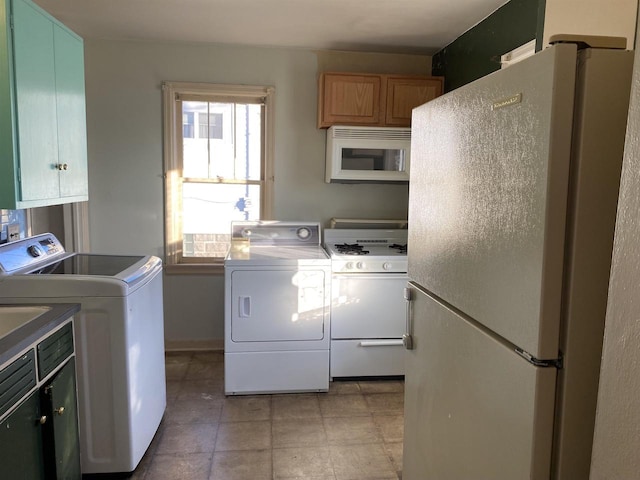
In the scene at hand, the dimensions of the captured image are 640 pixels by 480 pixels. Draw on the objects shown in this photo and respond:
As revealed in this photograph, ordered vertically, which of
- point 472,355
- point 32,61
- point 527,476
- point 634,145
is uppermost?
point 32,61

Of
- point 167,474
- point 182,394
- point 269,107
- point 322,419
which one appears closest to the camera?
point 167,474

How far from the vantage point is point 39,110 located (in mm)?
2012

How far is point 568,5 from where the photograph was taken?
1393 millimetres

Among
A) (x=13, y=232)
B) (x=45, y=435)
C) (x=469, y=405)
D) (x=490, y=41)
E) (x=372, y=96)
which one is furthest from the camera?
(x=372, y=96)

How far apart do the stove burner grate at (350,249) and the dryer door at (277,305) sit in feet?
1.17

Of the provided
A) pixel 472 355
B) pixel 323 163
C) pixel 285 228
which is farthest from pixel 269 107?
pixel 472 355

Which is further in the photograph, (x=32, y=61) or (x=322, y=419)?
(x=322, y=419)

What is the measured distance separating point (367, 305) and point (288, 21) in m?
1.94

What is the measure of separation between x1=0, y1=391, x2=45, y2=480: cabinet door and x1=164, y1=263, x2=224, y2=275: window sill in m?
2.23

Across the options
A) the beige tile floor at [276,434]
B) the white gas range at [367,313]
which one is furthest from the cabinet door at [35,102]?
the white gas range at [367,313]

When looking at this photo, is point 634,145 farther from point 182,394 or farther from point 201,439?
point 182,394

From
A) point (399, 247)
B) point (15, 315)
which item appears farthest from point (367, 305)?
point (15, 315)

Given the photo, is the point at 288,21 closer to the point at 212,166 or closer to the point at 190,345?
the point at 212,166

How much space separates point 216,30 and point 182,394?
247 cm
